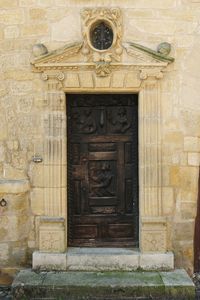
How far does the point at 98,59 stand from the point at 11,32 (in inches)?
47.8

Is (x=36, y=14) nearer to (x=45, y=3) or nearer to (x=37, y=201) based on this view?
(x=45, y=3)

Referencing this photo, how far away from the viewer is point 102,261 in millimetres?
5180

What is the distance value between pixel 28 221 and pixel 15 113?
1450mm

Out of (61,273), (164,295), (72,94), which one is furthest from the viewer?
(72,94)

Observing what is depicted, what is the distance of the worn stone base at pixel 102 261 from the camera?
5.15 m

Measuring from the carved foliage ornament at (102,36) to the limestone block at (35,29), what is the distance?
523mm

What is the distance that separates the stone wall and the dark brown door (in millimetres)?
460

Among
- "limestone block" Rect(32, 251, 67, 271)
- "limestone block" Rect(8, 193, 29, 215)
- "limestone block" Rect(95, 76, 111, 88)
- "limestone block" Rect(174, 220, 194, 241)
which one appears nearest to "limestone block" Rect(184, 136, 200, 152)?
"limestone block" Rect(174, 220, 194, 241)

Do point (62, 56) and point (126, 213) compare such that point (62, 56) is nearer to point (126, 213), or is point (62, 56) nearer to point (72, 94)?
point (72, 94)

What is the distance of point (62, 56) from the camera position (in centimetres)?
515

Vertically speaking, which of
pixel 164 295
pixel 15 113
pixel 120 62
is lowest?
pixel 164 295

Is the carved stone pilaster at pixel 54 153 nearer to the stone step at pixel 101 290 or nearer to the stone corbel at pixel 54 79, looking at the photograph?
the stone corbel at pixel 54 79

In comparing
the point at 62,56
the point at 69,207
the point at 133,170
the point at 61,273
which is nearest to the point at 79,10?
the point at 62,56

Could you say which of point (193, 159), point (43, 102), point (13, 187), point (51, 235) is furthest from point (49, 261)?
point (193, 159)
